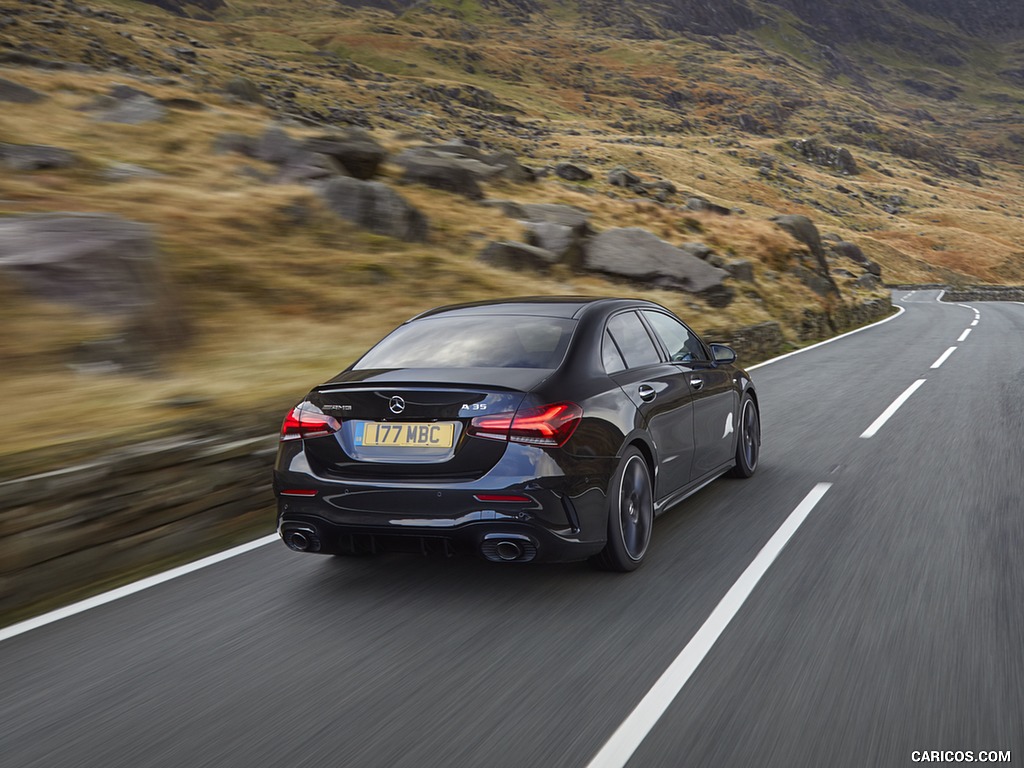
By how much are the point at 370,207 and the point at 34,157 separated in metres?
6.01

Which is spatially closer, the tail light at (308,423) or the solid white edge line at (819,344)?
the tail light at (308,423)

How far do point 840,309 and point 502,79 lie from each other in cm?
13523

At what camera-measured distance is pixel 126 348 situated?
29.6ft

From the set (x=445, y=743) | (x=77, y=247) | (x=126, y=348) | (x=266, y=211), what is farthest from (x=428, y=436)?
(x=266, y=211)

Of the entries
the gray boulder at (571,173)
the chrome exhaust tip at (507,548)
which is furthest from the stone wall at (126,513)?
the gray boulder at (571,173)

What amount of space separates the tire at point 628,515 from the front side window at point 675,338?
1.18 m

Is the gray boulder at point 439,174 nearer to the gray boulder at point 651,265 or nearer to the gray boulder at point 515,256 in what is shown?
the gray boulder at point 651,265

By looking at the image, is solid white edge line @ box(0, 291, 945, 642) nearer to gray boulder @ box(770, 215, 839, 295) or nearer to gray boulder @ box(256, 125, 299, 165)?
gray boulder @ box(256, 125, 299, 165)

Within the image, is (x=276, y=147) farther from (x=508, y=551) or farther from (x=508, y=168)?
(x=508, y=551)

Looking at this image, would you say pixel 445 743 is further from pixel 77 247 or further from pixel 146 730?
pixel 77 247

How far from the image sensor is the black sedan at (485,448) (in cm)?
450

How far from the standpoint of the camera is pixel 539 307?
5.65 metres

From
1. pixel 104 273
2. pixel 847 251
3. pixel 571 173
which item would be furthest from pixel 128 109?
pixel 847 251

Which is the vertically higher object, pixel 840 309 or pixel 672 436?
pixel 672 436
